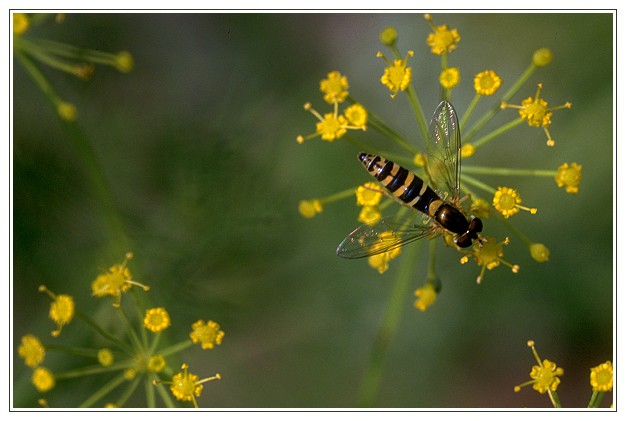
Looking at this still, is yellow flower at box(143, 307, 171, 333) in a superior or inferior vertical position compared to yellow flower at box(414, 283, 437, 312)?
superior

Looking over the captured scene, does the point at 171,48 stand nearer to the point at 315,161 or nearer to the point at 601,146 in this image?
the point at 315,161

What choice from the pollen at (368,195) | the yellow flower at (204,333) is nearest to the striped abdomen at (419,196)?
the pollen at (368,195)

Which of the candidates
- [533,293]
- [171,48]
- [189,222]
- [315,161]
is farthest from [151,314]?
[533,293]

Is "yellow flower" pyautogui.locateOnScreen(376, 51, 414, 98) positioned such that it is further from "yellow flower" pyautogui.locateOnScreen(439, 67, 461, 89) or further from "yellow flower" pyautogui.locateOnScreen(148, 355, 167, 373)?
"yellow flower" pyautogui.locateOnScreen(148, 355, 167, 373)

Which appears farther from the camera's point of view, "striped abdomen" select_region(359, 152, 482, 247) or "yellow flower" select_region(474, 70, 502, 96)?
"yellow flower" select_region(474, 70, 502, 96)

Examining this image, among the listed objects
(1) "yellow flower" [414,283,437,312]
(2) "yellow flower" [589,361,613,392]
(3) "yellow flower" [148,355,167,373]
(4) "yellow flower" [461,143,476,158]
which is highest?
(4) "yellow flower" [461,143,476,158]

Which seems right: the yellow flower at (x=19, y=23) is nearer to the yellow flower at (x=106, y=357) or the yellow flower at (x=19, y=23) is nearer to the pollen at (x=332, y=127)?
the pollen at (x=332, y=127)

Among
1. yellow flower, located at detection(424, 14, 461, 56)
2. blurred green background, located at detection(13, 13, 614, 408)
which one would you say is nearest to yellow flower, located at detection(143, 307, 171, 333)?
blurred green background, located at detection(13, 13, 614, 408)
